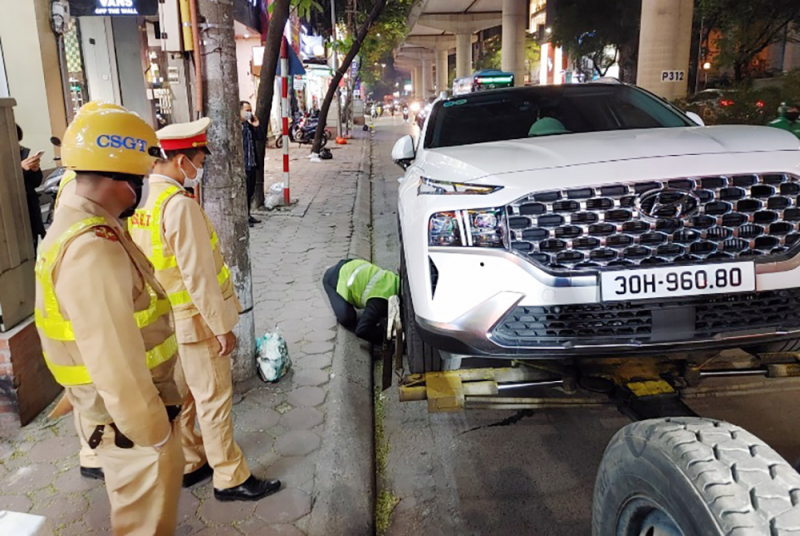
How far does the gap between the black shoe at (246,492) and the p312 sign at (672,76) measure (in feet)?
46.3

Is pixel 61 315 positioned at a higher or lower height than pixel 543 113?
lower

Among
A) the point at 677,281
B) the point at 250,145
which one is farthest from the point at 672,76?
the point at 677,281

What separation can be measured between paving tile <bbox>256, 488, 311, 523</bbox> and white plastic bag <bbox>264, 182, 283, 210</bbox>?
813 centimetres

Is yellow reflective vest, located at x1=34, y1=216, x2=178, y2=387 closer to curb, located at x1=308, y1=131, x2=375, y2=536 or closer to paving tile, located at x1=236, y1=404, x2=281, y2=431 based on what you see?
curb, located at x1=308, y1=131, x2=375, y2=536

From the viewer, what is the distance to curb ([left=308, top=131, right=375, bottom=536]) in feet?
9.78

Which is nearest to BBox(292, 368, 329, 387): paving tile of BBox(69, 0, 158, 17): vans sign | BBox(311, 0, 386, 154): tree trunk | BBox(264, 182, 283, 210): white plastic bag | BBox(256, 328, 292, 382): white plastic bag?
BBox(256, 328, 292, 382): white plastic bag

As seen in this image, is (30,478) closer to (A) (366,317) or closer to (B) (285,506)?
(B) (285,506)

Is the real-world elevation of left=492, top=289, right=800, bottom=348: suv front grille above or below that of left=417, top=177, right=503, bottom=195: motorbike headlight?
below

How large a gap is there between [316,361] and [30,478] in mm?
1898

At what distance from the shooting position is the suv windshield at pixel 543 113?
14.8 ft

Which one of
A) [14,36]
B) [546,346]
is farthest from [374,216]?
[546,346]

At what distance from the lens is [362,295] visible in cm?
532

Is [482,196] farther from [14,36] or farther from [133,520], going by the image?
[14,36]

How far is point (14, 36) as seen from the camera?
940cm
